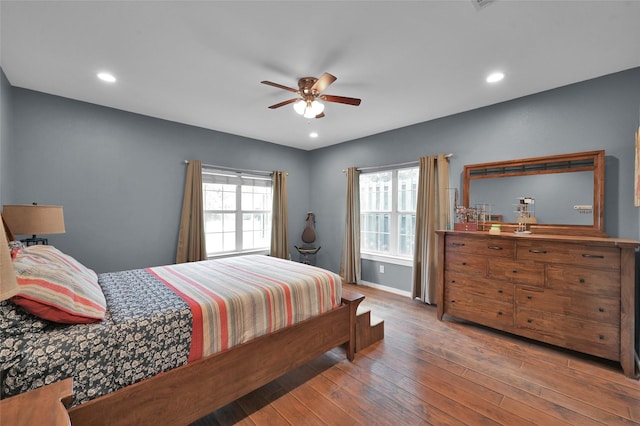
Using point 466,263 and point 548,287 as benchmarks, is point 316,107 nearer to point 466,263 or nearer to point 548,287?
point 466,263

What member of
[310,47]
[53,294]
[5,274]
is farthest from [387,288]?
[5,274]

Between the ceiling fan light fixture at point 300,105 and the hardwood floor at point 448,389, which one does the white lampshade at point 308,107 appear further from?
the hardwood floor at point 448,389

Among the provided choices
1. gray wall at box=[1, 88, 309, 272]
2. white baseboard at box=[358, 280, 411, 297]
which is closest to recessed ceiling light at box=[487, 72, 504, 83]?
white baseboard at box=[358, 280, 411, 297]

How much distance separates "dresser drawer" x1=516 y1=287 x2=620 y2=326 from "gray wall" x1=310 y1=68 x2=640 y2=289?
0.74 m

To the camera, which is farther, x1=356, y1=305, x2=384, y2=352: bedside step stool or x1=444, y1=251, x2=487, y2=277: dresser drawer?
x1=444, y1=251, x2=487, y2=277: dresser drawer

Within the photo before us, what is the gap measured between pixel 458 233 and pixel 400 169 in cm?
153

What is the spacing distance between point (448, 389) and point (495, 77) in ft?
8.97

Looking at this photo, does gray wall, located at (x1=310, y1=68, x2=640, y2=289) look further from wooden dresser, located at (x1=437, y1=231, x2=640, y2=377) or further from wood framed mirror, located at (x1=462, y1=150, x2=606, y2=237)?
wooden dresser, located at (x1=437, y1=231, x2=640, y2=377)

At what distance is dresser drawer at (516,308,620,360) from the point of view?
2.12 m

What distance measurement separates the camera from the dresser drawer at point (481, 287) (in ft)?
8.60

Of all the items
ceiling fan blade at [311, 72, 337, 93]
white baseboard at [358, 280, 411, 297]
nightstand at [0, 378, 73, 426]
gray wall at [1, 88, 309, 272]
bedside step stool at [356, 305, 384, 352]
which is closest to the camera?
nightstand at [0, 378, 73, 426]

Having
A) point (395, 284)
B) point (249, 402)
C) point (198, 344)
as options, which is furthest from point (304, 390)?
point (395, 284)

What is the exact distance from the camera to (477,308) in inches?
111

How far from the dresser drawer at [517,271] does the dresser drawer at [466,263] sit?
0.07 m
